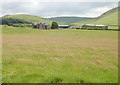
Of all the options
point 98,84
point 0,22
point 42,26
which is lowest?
point 98,84

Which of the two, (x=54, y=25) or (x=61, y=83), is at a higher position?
(x=54, y=25)

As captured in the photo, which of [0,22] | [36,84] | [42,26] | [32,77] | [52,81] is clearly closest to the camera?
[0,22]

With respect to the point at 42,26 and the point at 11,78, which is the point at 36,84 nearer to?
the point at 11,78

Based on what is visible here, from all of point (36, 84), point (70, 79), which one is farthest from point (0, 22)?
point (70, 79)

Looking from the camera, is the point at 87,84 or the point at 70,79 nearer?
the point at 87,84

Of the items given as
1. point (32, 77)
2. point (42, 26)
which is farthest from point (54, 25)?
point (32, 77)

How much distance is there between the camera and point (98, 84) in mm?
7156

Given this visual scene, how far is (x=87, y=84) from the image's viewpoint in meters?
7.10

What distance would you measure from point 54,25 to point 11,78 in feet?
463

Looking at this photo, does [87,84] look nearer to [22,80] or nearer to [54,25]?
[22,80]

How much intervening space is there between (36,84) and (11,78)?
6.04ft

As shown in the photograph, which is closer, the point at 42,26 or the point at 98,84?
the point at 98,84

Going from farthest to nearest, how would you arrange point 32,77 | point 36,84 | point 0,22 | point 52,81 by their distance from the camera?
point 32,77 < point 52,81 < point 36,84 < point 0,22

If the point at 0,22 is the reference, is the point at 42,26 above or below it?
above
